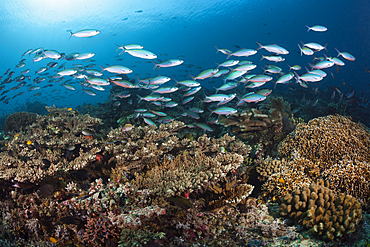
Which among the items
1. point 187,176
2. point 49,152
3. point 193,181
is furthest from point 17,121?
point 193,181

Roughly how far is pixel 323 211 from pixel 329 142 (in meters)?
2.61

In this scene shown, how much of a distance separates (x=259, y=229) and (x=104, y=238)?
270cm

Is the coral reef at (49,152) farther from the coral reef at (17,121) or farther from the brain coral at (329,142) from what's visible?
the brain coral at (329,142)

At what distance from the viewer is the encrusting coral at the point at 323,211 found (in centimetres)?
240

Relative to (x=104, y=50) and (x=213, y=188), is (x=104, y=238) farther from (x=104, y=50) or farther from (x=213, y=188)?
(x=104, y=50)

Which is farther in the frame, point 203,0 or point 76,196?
point 203,0

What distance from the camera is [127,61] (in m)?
104

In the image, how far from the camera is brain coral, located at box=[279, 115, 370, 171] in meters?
4.27

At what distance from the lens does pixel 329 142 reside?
438 centimetres

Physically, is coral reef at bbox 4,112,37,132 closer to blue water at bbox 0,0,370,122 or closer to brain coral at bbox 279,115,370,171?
brain coral at bbox 279,115,370,171

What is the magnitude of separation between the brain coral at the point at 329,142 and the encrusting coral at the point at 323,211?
1687mm

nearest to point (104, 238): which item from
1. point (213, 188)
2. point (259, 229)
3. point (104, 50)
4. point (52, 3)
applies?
point (213, 188)

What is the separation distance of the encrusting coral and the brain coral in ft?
5.53

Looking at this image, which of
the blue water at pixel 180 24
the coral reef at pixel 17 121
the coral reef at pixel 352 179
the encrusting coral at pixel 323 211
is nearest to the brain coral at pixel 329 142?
the coral reef at pixel 352 179
